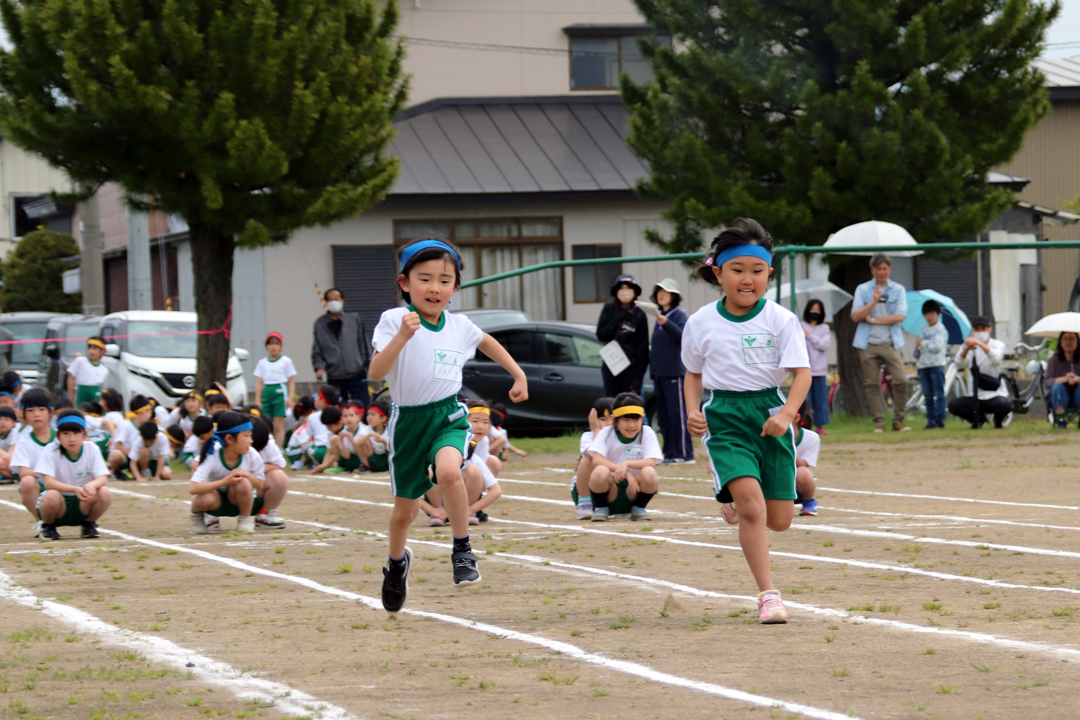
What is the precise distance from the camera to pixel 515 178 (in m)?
29.1

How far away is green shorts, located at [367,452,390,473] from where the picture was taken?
15977 mm

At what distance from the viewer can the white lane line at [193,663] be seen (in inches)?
184

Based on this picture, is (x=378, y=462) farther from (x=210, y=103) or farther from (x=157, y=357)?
(x=157, y=357)

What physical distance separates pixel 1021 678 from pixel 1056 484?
7.76 m

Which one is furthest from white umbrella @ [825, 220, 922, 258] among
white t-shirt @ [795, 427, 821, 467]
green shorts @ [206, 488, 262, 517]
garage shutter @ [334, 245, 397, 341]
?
garage shutter @ [334, 245, 397, 341]

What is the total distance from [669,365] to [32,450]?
6705 millimetres

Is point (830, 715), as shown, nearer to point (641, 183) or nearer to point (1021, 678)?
point (1021, 678)

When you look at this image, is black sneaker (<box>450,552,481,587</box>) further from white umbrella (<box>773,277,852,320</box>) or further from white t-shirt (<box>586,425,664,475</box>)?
white umbrella (<box>773,277,852,320</box>)

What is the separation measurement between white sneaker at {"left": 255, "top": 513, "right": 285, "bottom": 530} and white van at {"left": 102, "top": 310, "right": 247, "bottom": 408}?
31.7ft

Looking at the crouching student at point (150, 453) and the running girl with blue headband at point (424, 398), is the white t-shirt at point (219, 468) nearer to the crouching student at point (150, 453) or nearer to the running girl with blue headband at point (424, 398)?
the running girl with blue headband at point (424, 398)

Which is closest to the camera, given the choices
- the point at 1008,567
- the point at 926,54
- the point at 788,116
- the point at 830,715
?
the point at 830,715

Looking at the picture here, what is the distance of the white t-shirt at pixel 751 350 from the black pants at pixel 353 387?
12339 millimetres

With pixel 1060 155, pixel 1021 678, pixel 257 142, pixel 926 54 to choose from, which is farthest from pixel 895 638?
pixel 1060 155

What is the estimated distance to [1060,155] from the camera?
3447 cm
